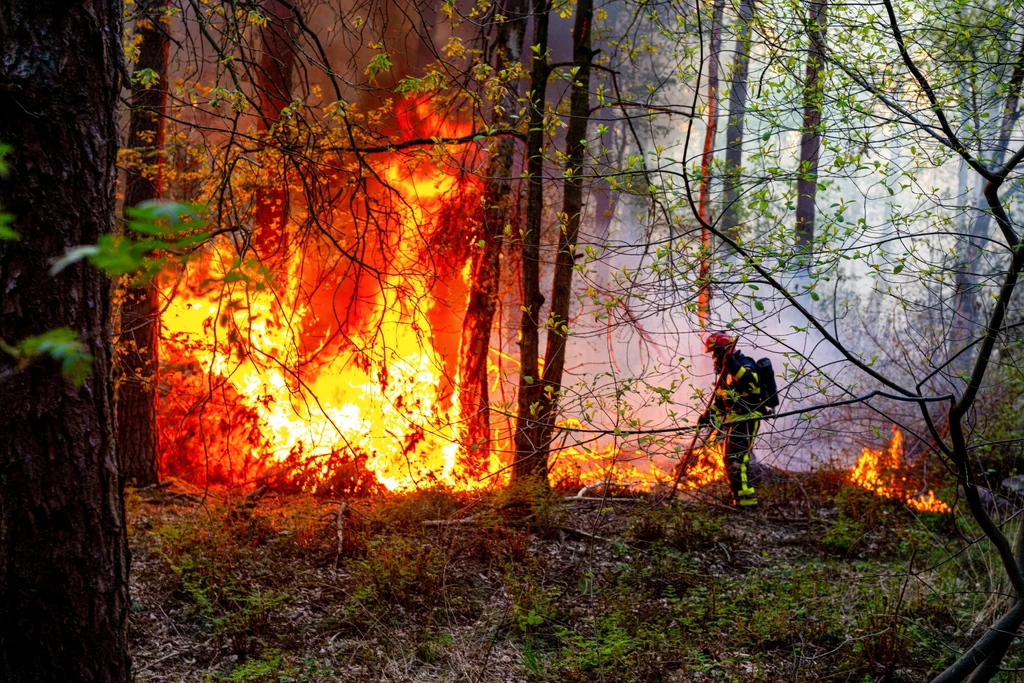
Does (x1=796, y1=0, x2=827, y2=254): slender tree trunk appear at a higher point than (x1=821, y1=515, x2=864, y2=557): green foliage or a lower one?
higher

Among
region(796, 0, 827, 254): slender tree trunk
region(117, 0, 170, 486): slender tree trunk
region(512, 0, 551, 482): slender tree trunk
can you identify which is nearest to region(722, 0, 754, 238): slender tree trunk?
region(796, 0, 827, 254): slender tree trunk

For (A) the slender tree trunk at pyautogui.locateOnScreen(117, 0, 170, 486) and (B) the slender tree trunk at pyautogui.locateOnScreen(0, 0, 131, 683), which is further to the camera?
(A) the slender tree trunk at pyautogui.locateOnScreen(117, 0, 170, 486)

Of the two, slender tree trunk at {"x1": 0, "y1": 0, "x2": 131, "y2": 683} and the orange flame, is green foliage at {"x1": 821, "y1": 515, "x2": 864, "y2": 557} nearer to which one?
the orange flame

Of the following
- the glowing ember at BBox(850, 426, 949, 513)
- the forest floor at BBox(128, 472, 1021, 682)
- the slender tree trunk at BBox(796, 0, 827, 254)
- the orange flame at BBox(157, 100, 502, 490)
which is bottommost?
the forest floor at BBox(128, 472, 1021, 682)

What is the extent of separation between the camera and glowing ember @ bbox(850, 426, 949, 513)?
340 inches

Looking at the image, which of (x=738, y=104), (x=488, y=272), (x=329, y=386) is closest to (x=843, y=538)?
(x=738, y=104)

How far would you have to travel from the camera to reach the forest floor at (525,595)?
4.78m

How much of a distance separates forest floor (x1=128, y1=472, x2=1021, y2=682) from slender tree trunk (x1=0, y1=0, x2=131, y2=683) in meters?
1.43

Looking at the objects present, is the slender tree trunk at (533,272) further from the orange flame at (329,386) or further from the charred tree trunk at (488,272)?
the orange flame at (329,386)

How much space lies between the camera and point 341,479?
8742 mm

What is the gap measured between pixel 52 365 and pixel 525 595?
12.0 feet

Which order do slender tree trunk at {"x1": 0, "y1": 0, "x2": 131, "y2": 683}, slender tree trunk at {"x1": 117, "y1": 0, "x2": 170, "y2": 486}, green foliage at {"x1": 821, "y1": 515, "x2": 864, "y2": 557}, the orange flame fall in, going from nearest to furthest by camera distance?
slender tree trunk at {"x1": 0, "y1": 0, "x2": 131, "y2": 683} → green foliage at {"x1": 821, "y1": 515, "x2": 864, "y2": 557} → slender tree trunk at {"x1": 117, "y1": 0, "x2": 170, "y2": 486} → the orange flame

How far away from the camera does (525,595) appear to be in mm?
5570

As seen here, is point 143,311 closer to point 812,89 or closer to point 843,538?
point 812,89
